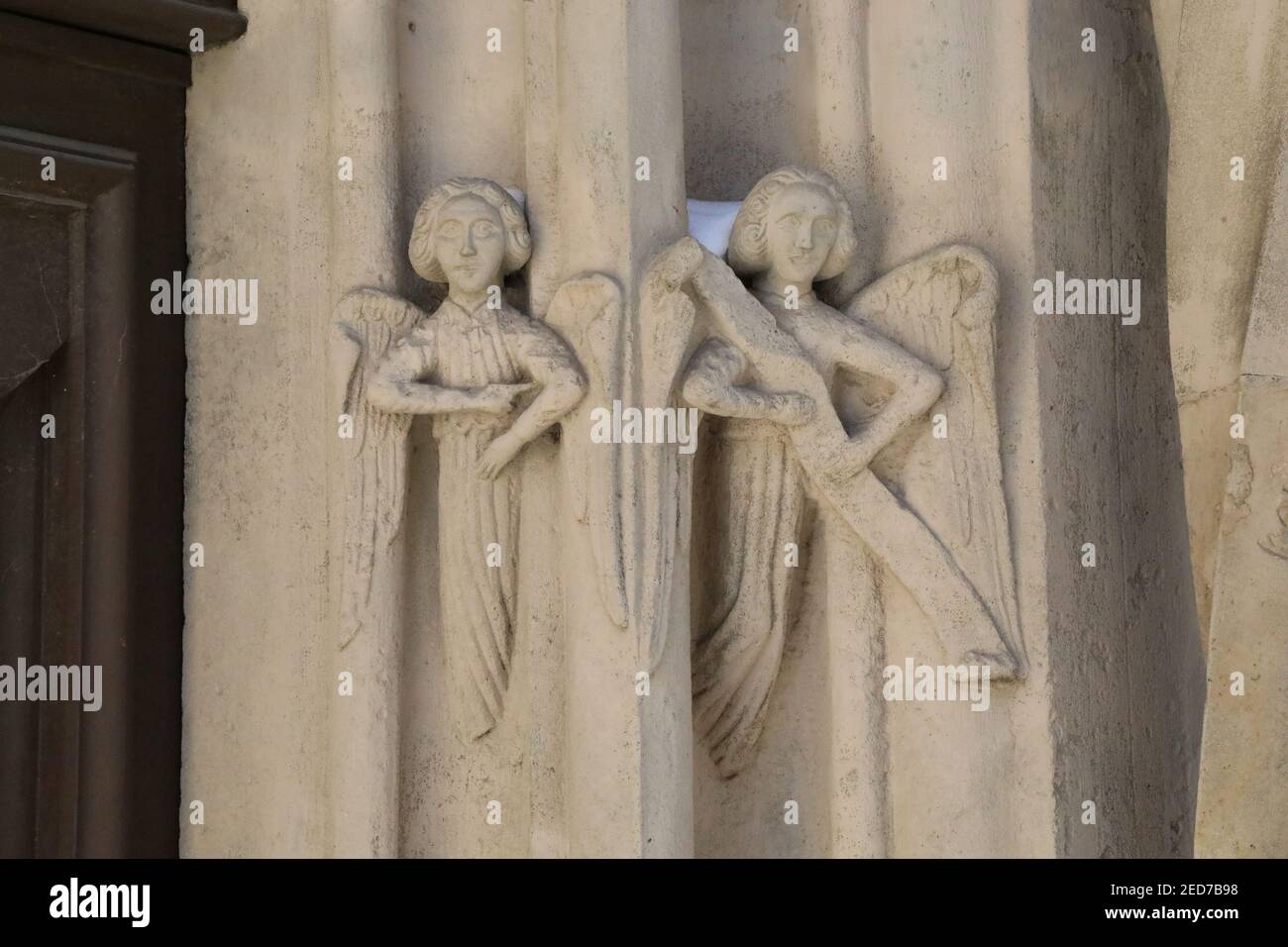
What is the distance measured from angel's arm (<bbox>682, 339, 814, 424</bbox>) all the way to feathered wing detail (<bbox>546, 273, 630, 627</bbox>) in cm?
9

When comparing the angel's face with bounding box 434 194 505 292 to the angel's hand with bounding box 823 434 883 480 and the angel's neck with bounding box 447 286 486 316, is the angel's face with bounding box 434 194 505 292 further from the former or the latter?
the angel's hand with bounding box 823 434 883 480

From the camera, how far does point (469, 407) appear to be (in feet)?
9.13

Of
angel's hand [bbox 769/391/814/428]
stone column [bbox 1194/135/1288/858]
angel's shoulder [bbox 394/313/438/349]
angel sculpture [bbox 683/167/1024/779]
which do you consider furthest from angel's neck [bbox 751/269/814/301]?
stone column [bbox 1194/135/1288/858]

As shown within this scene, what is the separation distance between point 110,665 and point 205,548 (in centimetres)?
18

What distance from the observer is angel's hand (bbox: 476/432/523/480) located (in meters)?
2.79

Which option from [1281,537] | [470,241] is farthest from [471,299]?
[1281,537]

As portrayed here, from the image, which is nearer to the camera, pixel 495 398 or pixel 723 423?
pixel 495 398

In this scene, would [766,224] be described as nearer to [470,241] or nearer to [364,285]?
[470,241]

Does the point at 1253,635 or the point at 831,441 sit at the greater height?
the point at 831,441

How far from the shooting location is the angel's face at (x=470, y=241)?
2.81 metres

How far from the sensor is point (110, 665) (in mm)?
2875

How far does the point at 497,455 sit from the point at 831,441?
374 mm

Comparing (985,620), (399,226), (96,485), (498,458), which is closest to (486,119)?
(399,226)
